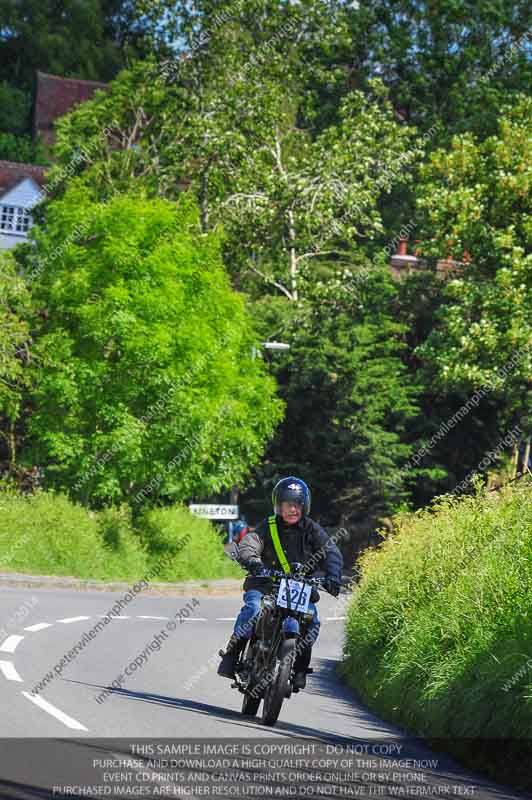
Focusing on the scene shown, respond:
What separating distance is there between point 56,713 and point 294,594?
197cm

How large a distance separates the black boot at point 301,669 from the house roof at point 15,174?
56629 millimetres

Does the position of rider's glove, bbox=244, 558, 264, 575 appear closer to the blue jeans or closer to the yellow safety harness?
the yellow safety harness

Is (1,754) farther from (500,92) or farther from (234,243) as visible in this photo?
(500,92)

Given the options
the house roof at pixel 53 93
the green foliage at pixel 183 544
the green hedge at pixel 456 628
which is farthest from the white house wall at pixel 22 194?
the green hedge at pixel 456 628

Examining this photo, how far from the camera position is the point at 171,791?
7.15m

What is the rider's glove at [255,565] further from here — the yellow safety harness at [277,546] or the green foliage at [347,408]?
the green foliage at [347,408]

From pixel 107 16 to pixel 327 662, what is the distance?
68502 mm

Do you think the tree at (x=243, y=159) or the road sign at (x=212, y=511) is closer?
the road sign at (x=212, y=511)

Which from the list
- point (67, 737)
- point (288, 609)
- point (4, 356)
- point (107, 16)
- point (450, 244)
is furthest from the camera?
point (107, 16)

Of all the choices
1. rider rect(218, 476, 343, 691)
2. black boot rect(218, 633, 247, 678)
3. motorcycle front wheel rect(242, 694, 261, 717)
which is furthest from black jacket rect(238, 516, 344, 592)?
motorcycle front wheel rect(242, 694, 261, 717)

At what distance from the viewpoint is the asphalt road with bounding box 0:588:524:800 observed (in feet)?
24.8

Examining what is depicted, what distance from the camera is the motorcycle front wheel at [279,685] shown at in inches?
399

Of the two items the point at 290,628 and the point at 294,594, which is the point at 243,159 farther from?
the point at 290,628

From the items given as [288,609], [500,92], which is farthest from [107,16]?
[288,609]
